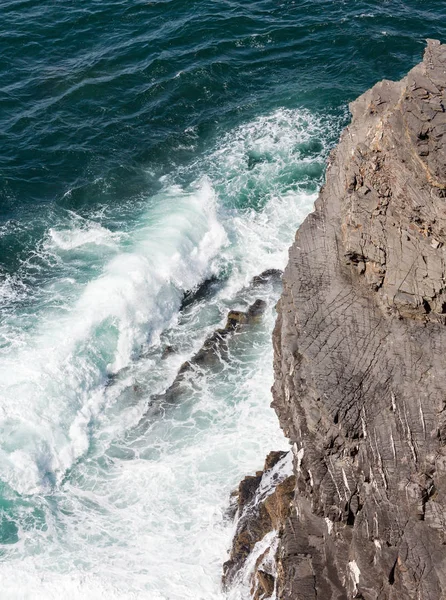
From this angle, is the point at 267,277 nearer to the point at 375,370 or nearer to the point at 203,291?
the point at 203,291

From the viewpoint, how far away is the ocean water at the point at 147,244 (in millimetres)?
24625

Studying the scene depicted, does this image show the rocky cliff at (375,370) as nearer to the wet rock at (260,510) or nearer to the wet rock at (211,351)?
the wet rock at (260,510)

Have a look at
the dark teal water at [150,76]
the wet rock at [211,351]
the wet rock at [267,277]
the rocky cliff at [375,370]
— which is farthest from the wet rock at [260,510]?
the dark teal water at [150,76]

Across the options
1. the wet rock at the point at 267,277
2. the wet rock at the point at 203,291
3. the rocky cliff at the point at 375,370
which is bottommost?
the wet rock at the point at 203,291

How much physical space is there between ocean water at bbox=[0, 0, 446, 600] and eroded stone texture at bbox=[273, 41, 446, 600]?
285 inches

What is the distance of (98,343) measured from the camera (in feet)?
102

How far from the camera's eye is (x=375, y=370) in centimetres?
1565

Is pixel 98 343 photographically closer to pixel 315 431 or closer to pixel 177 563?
pixel 177 563

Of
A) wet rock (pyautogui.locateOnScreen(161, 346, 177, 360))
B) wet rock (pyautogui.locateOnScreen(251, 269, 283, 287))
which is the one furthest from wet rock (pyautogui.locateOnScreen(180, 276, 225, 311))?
wet rock (pyautogui.locateOnScreen(161, 346, 177, 360))

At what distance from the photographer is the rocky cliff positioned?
14.4 meters

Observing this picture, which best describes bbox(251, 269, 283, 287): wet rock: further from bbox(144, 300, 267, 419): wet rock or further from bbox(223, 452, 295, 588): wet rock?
bbox(223, 452, 295, 588): wet rock

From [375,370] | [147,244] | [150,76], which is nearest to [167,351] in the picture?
[147,244]

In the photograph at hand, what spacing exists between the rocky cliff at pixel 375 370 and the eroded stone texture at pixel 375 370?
1.2 inches

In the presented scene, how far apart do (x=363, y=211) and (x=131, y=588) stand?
51.0 ft
